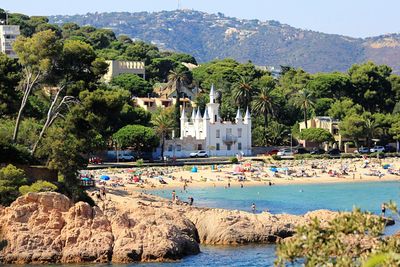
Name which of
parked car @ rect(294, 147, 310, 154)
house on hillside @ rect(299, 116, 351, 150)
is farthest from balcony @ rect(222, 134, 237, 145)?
house on hillside @ rect(299, 116, 351, 150)

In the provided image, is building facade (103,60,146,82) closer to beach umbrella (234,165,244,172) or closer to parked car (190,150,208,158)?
parked car (190,150,208,158)

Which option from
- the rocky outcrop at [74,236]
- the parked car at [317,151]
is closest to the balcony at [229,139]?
the parked car at [317,151]

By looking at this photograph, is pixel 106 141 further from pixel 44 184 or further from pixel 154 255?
pixel 154 255

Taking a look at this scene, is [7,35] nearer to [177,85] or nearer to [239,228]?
[177,85]

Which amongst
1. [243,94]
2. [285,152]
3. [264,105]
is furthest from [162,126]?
[243,94]

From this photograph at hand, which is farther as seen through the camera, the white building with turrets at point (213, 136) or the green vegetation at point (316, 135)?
the green vegetation at point (316, 135)

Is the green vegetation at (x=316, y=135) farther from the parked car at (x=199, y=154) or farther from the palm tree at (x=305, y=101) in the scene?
the parked car at (x=199, y=154)

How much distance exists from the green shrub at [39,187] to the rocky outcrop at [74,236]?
1.88m

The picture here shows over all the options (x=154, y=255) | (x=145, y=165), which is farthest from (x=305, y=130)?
(x=154, y=255)

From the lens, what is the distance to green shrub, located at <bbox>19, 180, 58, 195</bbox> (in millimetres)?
33344

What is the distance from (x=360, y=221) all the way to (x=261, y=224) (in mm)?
21723

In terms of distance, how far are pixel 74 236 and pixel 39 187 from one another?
4018mm

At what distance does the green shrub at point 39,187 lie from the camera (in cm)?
3334

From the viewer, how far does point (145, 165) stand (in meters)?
70.9
